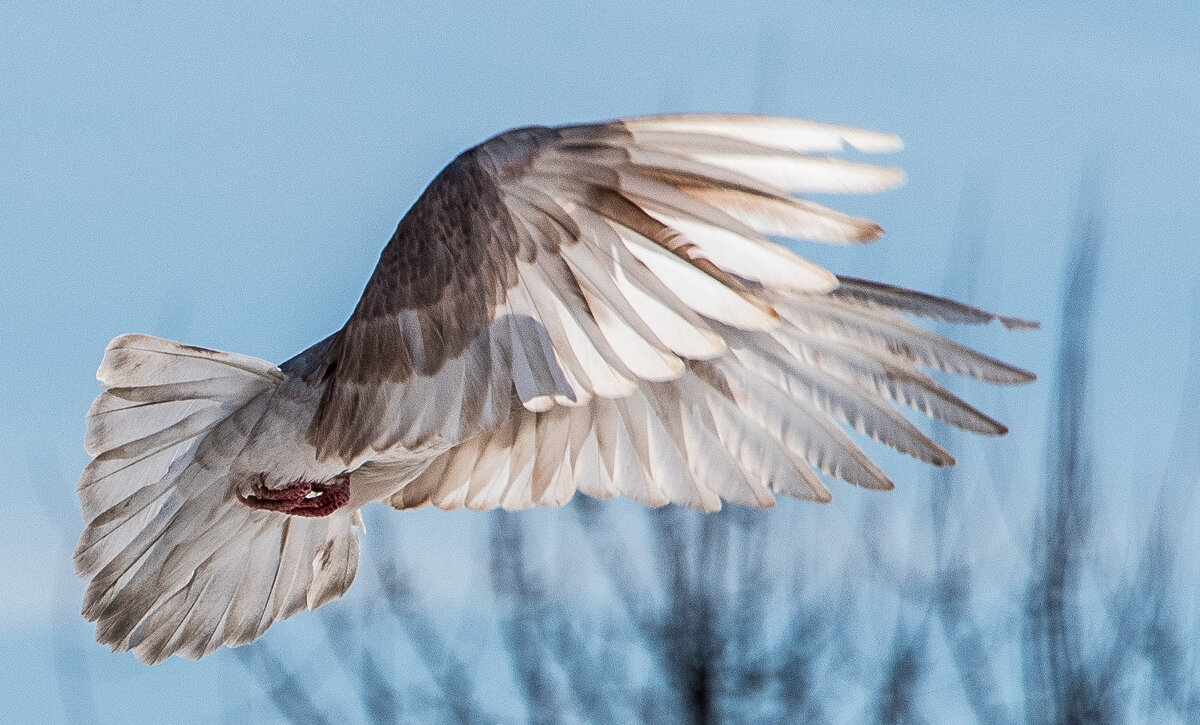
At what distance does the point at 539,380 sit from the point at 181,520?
1.10 m

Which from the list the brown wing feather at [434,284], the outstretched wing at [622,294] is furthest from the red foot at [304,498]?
the brown wing feather at [434,284]

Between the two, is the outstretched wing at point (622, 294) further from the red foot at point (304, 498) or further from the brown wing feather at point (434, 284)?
the red foot at point (304, 498)

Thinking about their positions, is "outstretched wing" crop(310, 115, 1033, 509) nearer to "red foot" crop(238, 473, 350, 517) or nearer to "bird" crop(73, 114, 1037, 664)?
"bird" crop(73, 114, 1037, 664)

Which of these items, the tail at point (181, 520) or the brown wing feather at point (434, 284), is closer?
the brown wing feather at point (434, 284)

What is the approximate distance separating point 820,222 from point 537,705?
3.31m

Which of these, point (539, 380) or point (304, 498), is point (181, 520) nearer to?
point (304, 498)

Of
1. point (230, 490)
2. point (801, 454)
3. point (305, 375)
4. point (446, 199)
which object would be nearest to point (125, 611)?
point (230, 490)

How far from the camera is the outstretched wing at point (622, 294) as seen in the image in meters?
1.81

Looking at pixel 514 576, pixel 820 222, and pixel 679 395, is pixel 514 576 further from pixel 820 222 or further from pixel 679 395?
pixel 820 222

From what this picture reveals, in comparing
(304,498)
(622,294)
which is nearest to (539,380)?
(622,294)

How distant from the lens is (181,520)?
2502 millimetres

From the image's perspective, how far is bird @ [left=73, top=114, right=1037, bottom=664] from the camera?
183 cm

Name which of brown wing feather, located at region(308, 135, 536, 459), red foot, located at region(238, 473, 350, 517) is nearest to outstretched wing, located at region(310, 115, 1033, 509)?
brown wing feather, located at region(308, 135, 536, 459)

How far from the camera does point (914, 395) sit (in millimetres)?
2146
